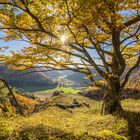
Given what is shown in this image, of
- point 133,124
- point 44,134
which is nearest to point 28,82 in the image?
point 133,124

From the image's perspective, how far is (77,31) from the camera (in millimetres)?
15922

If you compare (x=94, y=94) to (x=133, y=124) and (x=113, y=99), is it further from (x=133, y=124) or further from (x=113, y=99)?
(x=133, y=124)

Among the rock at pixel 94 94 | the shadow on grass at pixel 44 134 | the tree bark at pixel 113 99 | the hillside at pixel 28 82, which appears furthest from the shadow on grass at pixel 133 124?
the hillside at pixel 28 82

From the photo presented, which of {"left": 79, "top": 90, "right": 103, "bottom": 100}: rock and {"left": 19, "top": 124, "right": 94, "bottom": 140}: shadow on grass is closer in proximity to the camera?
{"left": 19, "top": 124, "right": 94, "bottom": 140}: shadow on grass

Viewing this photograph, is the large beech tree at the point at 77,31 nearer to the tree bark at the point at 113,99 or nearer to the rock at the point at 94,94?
the tree bark at the point at 113,99

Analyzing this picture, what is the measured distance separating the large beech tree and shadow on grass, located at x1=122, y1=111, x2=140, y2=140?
1.34 m

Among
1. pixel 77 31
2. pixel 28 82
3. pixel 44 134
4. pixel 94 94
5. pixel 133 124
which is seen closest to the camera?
pixel 44 134

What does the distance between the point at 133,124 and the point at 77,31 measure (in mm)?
6017

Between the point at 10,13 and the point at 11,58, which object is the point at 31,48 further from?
the point at 10,13

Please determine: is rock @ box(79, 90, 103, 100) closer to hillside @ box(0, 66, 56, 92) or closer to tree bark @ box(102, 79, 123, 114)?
tree bark @ box(102, 79, 123, 114)

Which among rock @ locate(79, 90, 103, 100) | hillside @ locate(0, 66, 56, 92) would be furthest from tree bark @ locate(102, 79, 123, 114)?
hillside @ locate(0, 66, 56, 92)

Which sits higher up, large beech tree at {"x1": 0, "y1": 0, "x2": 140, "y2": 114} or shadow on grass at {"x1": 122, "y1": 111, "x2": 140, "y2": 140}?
large beech tree at {"x1": 0, "y1": 0, "x2": 140, "y2": 114}

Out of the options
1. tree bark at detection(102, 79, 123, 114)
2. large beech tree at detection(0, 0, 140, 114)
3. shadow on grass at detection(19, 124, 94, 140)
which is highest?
large beech tree at detection(0, 0, 140, 114)

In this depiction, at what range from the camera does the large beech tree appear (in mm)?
12016
